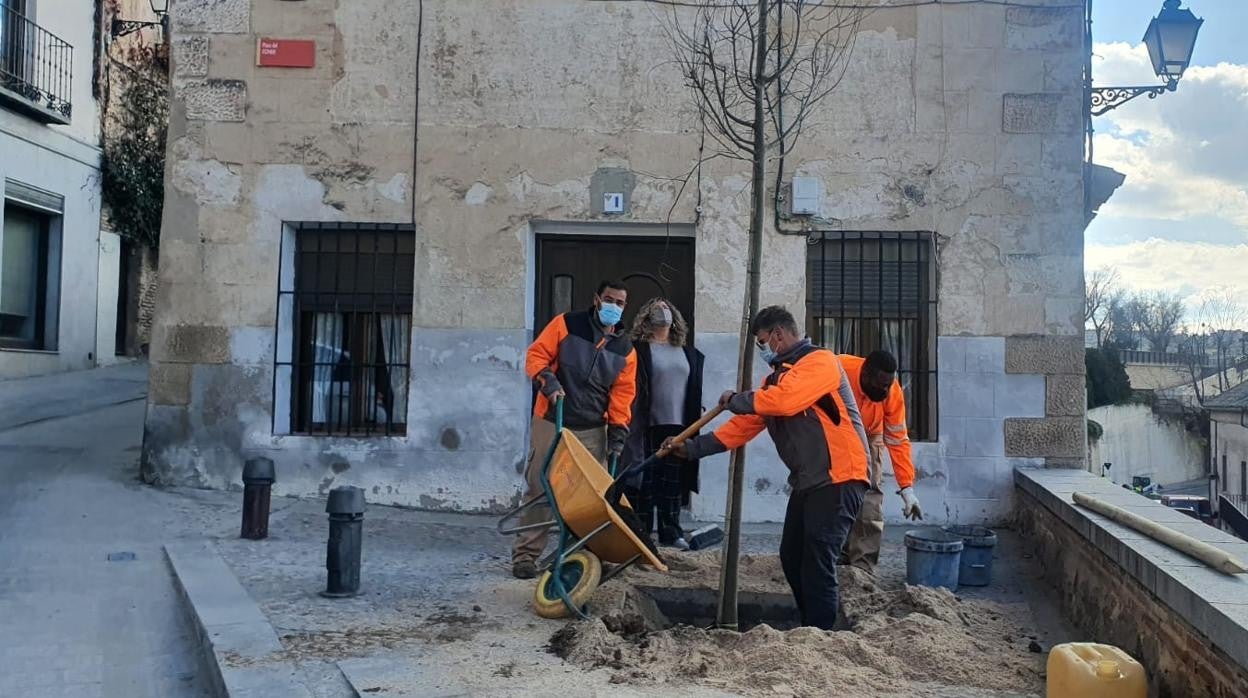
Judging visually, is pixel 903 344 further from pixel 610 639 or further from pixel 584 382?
pixel 610 639

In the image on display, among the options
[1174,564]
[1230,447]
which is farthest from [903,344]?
[1230,447]

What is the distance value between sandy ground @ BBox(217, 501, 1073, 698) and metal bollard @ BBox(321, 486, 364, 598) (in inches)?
3.5

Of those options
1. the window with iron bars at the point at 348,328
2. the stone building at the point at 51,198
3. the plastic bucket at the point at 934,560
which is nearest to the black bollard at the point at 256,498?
the window with iron bars at the point at 348,328

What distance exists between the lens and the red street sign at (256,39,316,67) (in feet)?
26.7

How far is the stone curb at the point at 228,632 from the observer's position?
3.87 metres

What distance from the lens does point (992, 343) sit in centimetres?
800

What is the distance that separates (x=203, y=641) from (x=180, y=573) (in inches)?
45.0

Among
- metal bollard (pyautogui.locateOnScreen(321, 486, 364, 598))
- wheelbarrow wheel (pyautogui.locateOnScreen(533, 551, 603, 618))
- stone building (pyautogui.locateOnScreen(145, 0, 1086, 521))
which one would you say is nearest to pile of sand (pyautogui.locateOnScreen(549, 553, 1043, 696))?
wheelbarrow wheel (pyautogui.locateOnScreen(533, 551, 603, 618))

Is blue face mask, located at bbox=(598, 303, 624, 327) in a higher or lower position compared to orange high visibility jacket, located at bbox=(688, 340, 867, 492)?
higher

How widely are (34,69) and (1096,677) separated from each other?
53.9ft

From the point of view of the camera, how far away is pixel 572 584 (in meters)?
5.02

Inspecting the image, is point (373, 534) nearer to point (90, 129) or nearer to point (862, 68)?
point (862, 68)

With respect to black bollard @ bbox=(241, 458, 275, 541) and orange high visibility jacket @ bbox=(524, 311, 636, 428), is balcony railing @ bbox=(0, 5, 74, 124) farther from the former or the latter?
Answer: orange high visibility jacket @ bbox=(524, 311, 636, 428)

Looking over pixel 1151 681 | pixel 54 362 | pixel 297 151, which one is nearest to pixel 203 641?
pixel 1151 681
